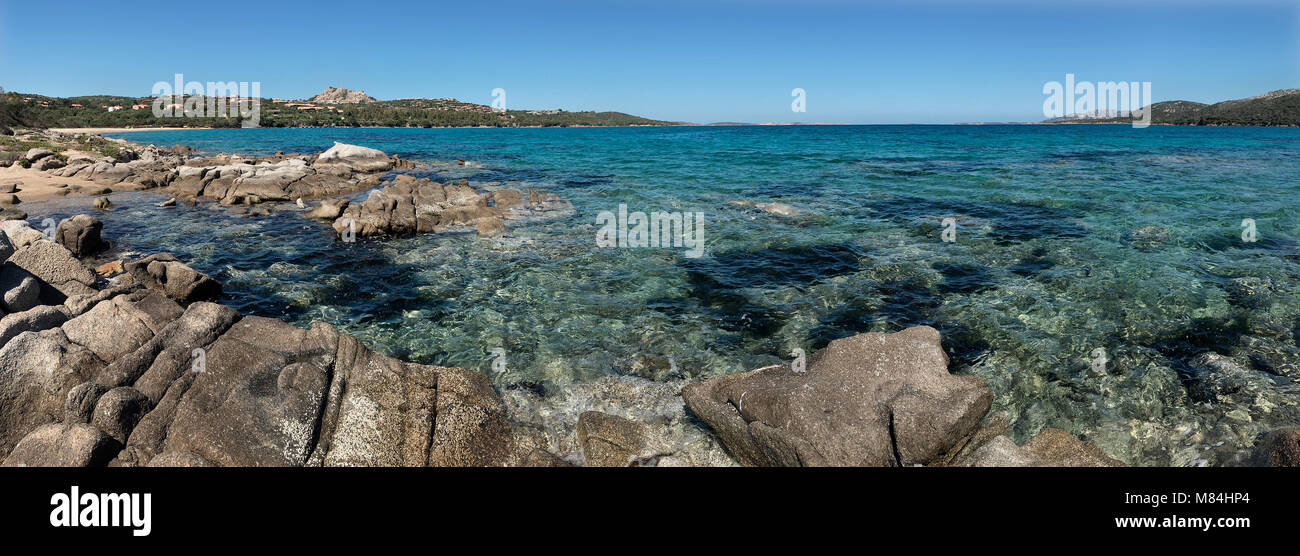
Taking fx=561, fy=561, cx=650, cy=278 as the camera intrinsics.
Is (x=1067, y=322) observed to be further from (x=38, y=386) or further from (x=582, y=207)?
(x=582, y=207)

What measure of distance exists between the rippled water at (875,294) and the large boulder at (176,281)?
0.75 m

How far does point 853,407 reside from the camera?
7840mm

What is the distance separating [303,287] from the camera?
1584cm

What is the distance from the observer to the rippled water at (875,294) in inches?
399

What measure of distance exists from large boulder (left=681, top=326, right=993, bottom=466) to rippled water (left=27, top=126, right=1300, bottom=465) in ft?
7.06

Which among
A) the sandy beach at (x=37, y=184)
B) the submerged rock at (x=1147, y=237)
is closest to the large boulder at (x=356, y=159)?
the sandy beach at (x=37, y=184)

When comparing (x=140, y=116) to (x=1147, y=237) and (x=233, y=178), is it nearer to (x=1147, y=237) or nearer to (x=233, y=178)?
(x=233, y=178)

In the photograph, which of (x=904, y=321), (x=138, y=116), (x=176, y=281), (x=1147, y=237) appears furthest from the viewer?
(x=138, y=116)

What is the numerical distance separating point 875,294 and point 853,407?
801 centimetres

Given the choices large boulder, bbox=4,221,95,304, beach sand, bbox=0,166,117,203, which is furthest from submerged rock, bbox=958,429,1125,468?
beach sand, bbox=0,166,117,203

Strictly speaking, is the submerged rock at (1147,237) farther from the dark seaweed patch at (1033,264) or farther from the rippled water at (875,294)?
the dark seaweed patch at (1033,264)

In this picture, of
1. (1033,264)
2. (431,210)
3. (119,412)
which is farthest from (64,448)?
(1033,264)
